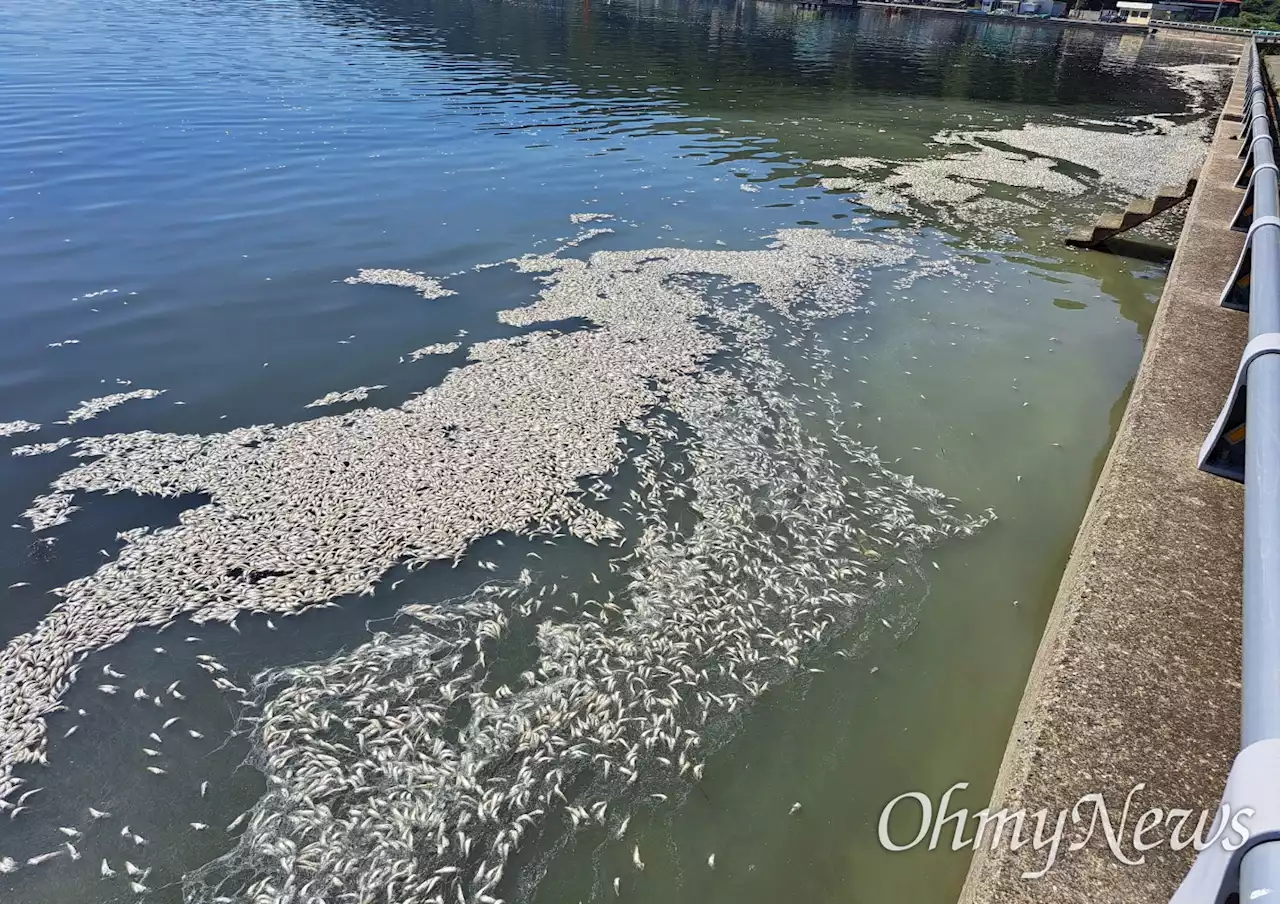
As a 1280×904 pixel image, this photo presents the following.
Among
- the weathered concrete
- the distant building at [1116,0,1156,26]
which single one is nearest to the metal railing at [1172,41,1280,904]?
the weathered concrete

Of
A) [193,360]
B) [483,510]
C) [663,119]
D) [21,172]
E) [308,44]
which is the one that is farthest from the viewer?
[308,44]

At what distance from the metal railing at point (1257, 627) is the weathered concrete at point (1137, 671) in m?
0.49

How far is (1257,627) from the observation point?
235cm

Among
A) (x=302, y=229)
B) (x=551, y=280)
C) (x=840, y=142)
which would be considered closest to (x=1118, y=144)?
(x=840, y=142)

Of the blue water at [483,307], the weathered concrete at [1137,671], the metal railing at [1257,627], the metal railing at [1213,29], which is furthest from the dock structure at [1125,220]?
the metal railing at [1213,29]

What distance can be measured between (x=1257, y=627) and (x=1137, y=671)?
1.36m

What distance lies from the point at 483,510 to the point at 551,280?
5476mm

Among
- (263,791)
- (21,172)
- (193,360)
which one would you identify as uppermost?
(21,172)

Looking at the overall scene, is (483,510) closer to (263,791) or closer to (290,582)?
(290,582)

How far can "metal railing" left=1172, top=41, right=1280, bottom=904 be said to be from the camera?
5.91 ft

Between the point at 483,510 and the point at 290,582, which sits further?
the point at 483,510

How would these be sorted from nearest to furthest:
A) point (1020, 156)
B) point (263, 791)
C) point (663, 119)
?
point (263, 791) < point (1020, 156) < point (663, 119)

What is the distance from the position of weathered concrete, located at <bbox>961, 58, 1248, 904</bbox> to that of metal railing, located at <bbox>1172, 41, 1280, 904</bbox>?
491 millimetres

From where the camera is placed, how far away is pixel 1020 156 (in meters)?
18.8
